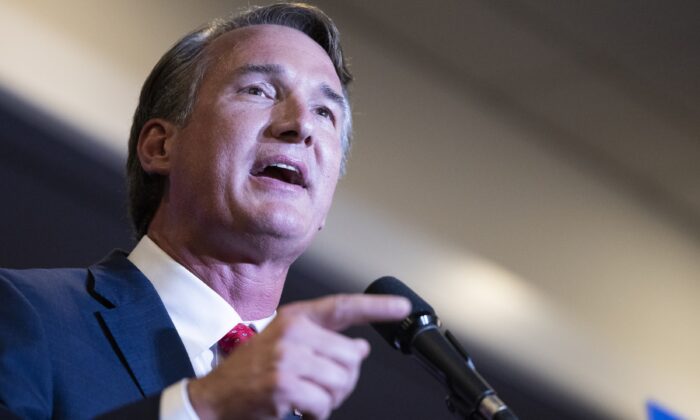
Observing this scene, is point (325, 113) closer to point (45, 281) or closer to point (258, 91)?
point (258, 91)

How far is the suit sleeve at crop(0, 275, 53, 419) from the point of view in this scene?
1.27 meters

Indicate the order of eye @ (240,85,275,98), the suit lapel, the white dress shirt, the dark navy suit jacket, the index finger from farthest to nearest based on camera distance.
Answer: eye @ (240,85,275,98) < the white dress shirt < the suit lapel < the dark navy suit jacket < the index finger

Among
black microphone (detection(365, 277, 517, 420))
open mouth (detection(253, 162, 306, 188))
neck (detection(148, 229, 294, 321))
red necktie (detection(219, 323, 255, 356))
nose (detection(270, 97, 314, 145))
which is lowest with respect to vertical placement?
red necktie (detection(219, 323, 255, 356))

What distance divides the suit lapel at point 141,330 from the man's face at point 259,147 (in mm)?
175

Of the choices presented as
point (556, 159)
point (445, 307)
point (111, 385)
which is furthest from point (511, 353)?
point (111, 385)

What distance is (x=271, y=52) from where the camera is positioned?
6.14 ft

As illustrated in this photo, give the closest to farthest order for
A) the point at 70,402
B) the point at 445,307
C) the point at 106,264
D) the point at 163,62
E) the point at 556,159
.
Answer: the point at 70,402
the point at 106,264
the point at 163,62
the point at 445,307
the point at 556,159

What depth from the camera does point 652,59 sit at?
366 cm

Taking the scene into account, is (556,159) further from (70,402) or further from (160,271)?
(70,402)

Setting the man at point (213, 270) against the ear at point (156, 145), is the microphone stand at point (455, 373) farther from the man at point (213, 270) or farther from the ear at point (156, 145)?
the ear at point (156, 145)

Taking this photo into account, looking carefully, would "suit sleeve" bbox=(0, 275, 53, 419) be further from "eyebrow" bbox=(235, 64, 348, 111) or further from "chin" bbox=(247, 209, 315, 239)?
"eyebrow" bbox=(235, 64, 348, 111)

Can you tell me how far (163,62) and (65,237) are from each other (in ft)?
1.68

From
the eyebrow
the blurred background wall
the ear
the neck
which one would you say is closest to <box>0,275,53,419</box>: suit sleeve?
the neck

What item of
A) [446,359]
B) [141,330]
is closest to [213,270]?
[141,330]
